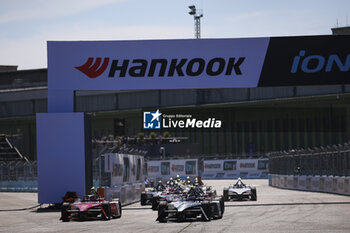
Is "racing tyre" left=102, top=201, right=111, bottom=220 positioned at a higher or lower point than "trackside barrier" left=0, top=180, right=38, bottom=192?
higher

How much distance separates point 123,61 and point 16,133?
175 feet

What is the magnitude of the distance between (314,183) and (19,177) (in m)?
Result: 22.8

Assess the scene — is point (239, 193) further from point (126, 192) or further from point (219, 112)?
point (219, 112)

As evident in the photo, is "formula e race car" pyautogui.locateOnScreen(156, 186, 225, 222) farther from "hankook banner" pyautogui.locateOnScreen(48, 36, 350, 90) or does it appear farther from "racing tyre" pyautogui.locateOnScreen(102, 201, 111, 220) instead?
"hankook banner" pyautogui.locateOnScreen(48, 36, 350, 90)

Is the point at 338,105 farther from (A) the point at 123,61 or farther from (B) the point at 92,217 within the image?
(B) the point at 92,217

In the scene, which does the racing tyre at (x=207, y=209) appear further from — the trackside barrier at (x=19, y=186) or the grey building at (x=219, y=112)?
the grey building at (x=219, y=112)

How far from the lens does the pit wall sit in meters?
33.8

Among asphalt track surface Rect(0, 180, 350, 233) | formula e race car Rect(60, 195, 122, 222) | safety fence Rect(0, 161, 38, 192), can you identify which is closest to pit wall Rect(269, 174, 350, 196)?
asphalt track surface Rect(0, 180, 350, 233)

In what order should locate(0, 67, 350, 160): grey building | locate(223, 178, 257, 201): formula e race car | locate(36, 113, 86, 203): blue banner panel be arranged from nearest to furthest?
1. locate(36, 113, 86, 203): blue banner panel
2. locate(223, 178, 257, 201): formula e race car
3. locate(0, 67, 350, 160): grey building

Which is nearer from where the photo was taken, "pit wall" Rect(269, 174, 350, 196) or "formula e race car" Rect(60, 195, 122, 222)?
"formula e race car" Rect(60, 195, 122, 222)

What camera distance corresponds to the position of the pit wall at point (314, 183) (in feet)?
111

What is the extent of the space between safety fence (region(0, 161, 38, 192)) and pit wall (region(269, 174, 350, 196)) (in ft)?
57.6

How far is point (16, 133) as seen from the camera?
79.9 m

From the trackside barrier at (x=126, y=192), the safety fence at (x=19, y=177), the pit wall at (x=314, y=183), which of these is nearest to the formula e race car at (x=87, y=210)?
the trackside barrier at (x=126, y=192)
